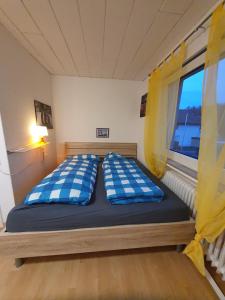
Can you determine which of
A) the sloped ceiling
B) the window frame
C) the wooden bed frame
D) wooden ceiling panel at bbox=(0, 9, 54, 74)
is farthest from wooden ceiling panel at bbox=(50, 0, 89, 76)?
the wooden bed frame

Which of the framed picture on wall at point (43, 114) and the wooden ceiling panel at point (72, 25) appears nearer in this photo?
the wooden ceiling panel at point (72, 25)

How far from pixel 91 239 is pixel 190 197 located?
103 cm

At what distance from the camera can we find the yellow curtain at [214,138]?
3.32 ft

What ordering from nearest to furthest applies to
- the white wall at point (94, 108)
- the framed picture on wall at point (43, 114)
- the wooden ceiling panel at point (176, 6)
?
the wooden ceiling panel at point (176, 6) < the framed picture on wall at point (43, 114) < the white wall at point (94, 108)

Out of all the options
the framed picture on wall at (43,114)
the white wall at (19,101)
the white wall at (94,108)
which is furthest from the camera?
the white wall at (94,108)

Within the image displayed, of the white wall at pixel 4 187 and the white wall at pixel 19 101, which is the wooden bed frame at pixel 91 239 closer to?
the white wall at pixel 4 187

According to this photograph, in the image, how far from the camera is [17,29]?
1.52 m

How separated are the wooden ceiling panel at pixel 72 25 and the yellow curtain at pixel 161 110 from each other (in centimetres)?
105

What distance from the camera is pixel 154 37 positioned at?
1.56 m

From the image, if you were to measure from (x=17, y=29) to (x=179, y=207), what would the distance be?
2.44m

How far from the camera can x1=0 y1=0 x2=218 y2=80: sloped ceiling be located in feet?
3.85

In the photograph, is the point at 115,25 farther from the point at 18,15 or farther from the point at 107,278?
the point at 107,278

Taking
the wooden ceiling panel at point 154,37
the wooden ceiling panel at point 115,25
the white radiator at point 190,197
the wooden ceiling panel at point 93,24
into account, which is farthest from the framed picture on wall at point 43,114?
the white radiator at point 190,197

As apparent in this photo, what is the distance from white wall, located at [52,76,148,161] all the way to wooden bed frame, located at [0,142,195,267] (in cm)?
178
